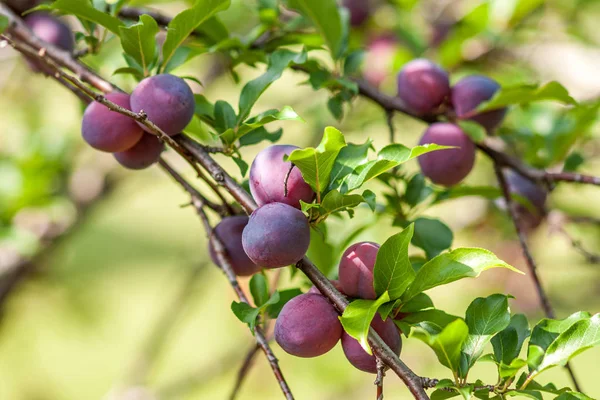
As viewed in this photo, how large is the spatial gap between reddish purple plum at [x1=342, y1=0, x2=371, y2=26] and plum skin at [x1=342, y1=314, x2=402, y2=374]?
1157 mm

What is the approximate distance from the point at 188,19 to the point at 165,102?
0.39 feet

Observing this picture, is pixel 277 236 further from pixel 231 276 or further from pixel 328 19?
pixel 328 19

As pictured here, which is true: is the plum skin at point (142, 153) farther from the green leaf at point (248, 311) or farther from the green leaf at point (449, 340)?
the green leaf at point (449, 340)

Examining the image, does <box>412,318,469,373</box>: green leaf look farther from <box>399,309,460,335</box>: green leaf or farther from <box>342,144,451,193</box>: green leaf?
<box>342,144,451,193</box>: green leaf

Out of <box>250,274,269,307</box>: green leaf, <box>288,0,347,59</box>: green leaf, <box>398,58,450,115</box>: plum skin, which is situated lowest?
<box>250,274,269,307</box>: green leaf

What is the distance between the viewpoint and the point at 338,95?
0.96 metres

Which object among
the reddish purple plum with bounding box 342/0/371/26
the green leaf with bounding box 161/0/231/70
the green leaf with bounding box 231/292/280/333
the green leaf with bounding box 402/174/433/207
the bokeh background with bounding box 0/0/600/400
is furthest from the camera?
the reddish purple plum with bounding box 342/0/371/26

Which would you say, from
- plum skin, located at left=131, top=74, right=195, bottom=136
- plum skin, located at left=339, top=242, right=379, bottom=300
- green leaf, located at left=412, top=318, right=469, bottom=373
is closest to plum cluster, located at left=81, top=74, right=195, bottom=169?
plum skin, located at left=131, top=74, right=195, bottom=136

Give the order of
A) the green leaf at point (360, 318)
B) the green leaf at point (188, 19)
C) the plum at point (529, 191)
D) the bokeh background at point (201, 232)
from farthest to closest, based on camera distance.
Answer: the bokeh background at point (201, 232) < the plum at point (529, 191) < the green leaf at point (188, 19) < the green leaf at point (360, 318)

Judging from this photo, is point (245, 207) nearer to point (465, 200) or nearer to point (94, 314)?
point (465, 200)

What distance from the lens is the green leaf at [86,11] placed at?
0.74 m

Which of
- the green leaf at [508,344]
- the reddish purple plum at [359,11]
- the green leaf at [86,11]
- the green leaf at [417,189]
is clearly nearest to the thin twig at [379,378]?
the green leaf at [508,344]

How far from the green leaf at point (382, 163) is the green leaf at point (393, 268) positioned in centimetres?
6

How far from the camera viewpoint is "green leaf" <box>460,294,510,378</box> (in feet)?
1.99
